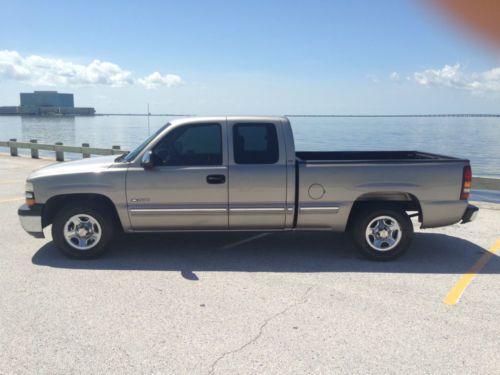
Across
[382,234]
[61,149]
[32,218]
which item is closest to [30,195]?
[32,218]

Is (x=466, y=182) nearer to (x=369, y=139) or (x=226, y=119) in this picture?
(x=226, y=119)

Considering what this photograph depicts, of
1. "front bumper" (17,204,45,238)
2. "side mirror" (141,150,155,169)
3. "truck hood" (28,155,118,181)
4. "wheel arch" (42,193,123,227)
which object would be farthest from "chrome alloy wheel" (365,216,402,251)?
"front bumper" (17,204,45,238)

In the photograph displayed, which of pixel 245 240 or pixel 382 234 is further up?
pixel 382 234

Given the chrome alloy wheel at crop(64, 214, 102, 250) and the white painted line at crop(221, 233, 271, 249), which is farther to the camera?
the white painted line at crop(221, 233, 271, 249)

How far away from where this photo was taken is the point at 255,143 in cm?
546

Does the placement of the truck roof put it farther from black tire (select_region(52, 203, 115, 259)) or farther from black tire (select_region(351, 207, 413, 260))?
black tire (select_region(351, 207, 413, 260))

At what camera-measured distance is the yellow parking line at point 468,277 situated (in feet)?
14.5

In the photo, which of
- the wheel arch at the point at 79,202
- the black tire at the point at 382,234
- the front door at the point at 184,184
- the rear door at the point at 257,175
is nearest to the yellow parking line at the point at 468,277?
the black tire at the point at 382,234

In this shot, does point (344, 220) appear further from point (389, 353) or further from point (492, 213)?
point (492, 213)

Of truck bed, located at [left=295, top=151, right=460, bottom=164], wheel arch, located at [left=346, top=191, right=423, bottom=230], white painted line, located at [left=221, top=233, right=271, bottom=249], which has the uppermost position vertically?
truck bed, located at [left=295, top=151, right=460, bottom=164]

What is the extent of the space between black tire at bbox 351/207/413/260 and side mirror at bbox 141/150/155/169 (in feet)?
8.71

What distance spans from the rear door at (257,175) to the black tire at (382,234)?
100cm

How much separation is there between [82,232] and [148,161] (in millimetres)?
1280

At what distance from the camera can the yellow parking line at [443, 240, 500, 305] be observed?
14.5ft
